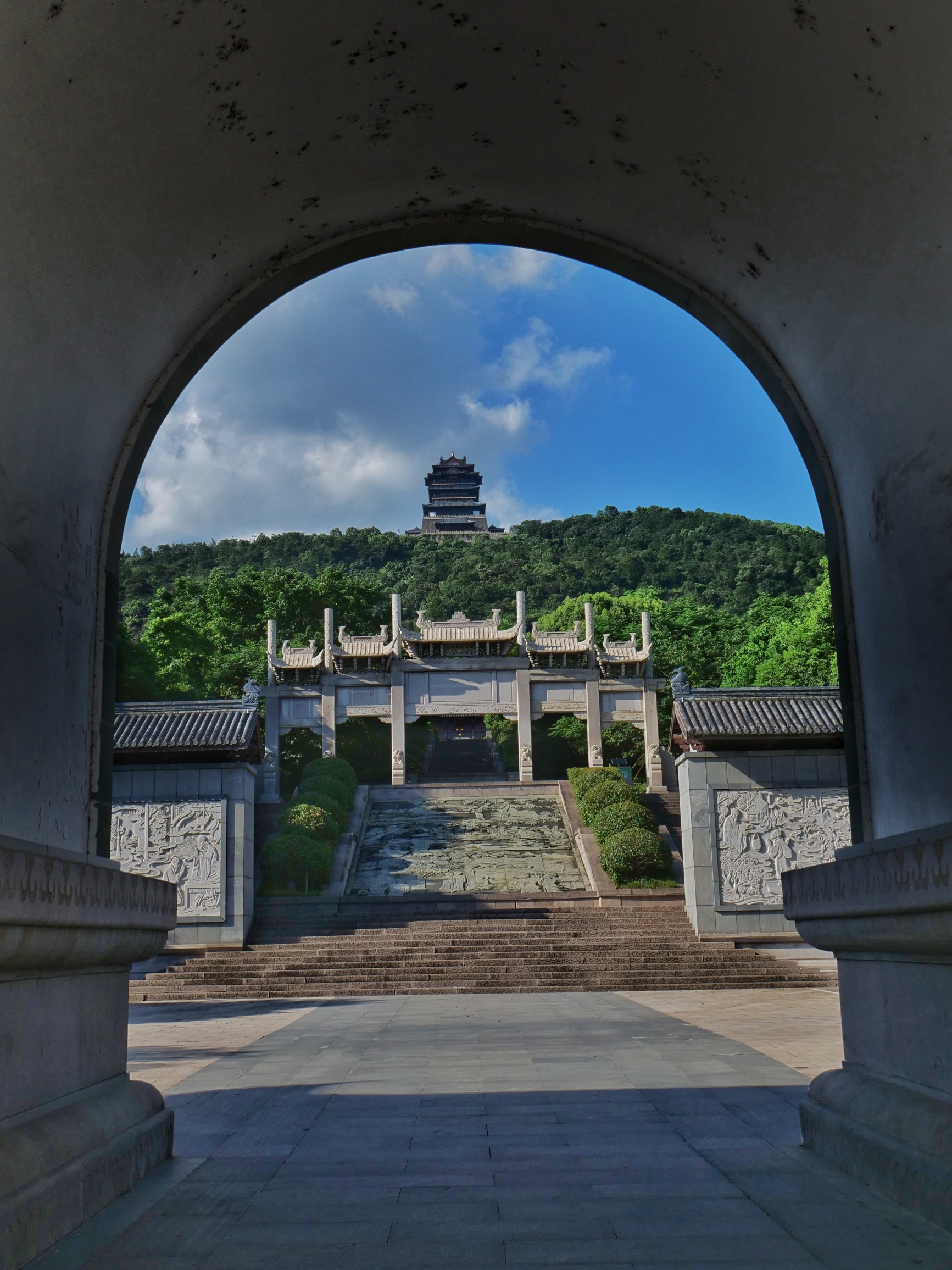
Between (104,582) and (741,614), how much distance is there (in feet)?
166

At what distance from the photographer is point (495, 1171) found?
3402mm

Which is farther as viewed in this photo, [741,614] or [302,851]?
[741,614]

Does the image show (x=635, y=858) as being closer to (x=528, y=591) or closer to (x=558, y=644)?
(x=558, y=644)

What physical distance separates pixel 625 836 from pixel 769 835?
319 cm

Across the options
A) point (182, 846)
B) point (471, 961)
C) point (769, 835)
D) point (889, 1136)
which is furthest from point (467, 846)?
point (889, 1136)

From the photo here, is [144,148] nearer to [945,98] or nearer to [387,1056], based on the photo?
[945,98]

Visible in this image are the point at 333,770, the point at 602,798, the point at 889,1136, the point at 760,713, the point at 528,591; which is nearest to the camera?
the point at 889,1136

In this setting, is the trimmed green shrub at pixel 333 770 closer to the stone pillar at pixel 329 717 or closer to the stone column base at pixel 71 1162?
the stone pillar at pixel 329 717

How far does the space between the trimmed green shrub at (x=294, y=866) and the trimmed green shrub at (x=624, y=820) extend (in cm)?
483

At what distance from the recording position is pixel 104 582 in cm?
400

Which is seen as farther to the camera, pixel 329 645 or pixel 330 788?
pixel 329 645

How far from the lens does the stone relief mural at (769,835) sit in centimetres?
1462

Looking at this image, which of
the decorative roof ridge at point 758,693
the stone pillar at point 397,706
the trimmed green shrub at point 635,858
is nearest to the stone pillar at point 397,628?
the stone pillar at point 397,706

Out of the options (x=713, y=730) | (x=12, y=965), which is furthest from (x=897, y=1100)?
(x=713, y=730)
